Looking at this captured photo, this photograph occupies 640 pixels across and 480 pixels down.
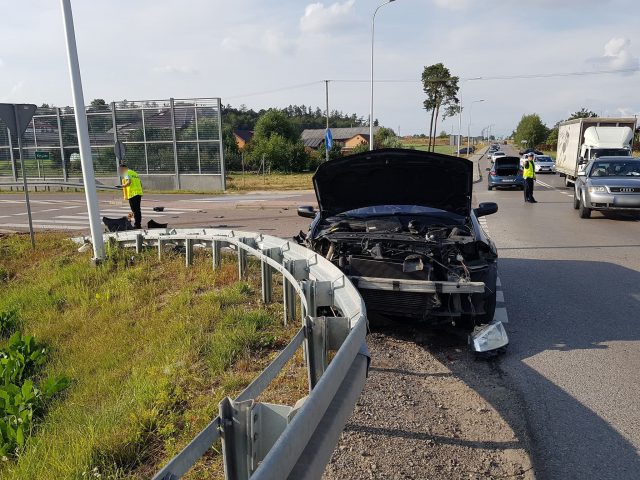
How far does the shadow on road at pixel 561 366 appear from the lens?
3.28 metres

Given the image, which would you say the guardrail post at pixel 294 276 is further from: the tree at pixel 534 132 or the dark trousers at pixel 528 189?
the tree at pixel 534 132

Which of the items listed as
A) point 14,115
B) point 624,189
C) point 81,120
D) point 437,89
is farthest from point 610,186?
point 437,89

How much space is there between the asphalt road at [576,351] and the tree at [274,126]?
59492 millimetres

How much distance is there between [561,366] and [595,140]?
22.6 metres

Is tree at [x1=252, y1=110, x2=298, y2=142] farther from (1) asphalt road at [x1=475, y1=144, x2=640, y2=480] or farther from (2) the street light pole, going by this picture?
(1) asphalt road at [x1=475, y1=144, x2=640, y2=480]

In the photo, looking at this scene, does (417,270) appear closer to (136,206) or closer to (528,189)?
(136,206)

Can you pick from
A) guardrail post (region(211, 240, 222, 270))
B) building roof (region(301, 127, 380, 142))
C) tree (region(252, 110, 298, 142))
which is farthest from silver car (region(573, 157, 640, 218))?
building roof (region(301, 127, 380, 142))

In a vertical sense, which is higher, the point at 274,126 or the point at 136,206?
the point at 274,126

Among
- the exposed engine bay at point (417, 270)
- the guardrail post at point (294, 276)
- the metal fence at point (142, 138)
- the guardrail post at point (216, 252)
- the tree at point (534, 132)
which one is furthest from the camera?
the tree at point (534, 132)

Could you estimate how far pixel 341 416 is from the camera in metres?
2.32

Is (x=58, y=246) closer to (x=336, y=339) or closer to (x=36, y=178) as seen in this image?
(x=336, y=339)

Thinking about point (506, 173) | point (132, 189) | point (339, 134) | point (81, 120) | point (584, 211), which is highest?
point (339, 134)

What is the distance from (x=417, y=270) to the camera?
4.81m

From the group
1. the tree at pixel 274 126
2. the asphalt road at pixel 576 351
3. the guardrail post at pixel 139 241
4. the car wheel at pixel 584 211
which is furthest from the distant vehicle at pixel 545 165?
the guardrail post at pixel 139 241
